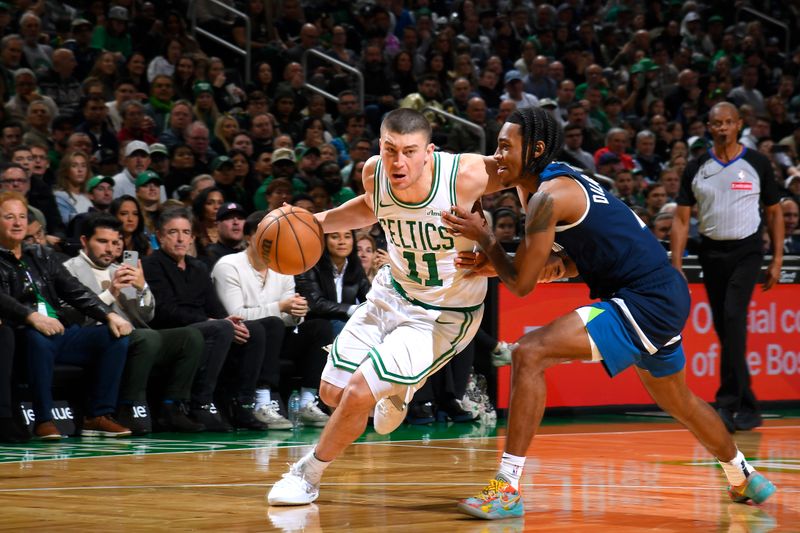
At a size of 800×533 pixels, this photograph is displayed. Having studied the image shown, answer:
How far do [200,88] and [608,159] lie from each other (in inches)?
187

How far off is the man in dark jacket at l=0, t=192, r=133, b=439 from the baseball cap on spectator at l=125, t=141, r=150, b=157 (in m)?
2.58

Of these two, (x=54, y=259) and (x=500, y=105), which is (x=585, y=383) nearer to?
(x=54, y=259)

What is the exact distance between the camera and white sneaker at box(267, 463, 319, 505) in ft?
17.6

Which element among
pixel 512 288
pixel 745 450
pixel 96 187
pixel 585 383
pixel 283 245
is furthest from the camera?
pixel 585 383

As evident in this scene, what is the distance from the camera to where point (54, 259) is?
8867 millimetres

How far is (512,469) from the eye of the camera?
5230 mm

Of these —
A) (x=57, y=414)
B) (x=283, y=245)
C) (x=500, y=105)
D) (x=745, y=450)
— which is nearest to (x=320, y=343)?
(x=57, y=414)

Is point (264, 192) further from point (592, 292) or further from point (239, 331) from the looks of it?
point (592, 292)

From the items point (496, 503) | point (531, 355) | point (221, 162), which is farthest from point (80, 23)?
point (496, 503)

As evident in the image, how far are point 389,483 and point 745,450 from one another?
2999mm

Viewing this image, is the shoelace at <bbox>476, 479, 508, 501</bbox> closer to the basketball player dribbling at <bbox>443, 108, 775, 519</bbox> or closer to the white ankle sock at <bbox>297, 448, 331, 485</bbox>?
the basketball player dribbling at <bbox>443, 108, 775, 519</bbox>

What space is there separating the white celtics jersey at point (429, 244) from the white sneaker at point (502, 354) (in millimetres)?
4388

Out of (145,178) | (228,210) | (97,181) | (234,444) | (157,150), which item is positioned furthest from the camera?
(157,150)

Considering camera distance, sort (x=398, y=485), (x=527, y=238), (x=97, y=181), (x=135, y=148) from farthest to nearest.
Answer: (x=135, y=148) < (x=97, y=181) < (x=398, y=485) < (x=527, y=238)
